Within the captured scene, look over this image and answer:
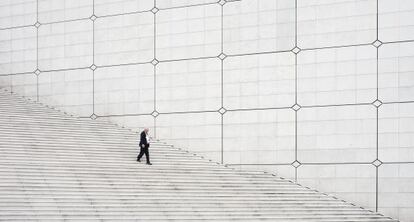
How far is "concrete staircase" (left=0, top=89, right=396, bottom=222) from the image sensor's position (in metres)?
12.2

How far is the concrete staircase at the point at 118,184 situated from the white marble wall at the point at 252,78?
21.0 inches

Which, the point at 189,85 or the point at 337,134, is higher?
the point at 189,85

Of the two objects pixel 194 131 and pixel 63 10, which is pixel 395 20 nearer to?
pixel 194 131

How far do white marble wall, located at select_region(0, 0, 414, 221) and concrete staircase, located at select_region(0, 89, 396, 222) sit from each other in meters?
0.53

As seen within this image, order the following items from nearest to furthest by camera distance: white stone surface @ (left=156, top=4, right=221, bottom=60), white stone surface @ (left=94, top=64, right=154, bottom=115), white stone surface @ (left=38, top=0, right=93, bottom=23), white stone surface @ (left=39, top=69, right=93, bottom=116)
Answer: white stone surface @ (left=156, top=4, right=221, bottom=60), white stone surface @ (left=94, top=64, right=154, bottom=115), white stone surface @ (left=39, top=69, right=93, bottom=116), white stone surface @ (left=38, top=0, right=93, bottom=23)

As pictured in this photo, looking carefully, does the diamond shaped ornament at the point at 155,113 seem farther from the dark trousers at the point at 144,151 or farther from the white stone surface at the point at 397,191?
the white stone surface at the point at 397,191

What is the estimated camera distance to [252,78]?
1647cm

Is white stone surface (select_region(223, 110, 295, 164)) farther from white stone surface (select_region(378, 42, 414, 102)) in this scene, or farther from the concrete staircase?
white stone surface (select_region(378, 42, 414, 102))

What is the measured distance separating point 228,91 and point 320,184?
115 inches

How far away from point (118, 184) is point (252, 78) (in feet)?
14.2

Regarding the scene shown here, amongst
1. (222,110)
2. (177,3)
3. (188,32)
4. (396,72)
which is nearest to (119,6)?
Answer: (177,3)

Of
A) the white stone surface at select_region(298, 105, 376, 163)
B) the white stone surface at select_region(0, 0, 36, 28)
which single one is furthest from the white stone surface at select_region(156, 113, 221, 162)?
the white stone surface at select_region(0, 0, 36, 28)

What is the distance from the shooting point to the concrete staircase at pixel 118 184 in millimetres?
12227

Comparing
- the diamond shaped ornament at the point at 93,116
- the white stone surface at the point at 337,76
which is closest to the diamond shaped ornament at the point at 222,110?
the white stone surface at the point at 337,76
